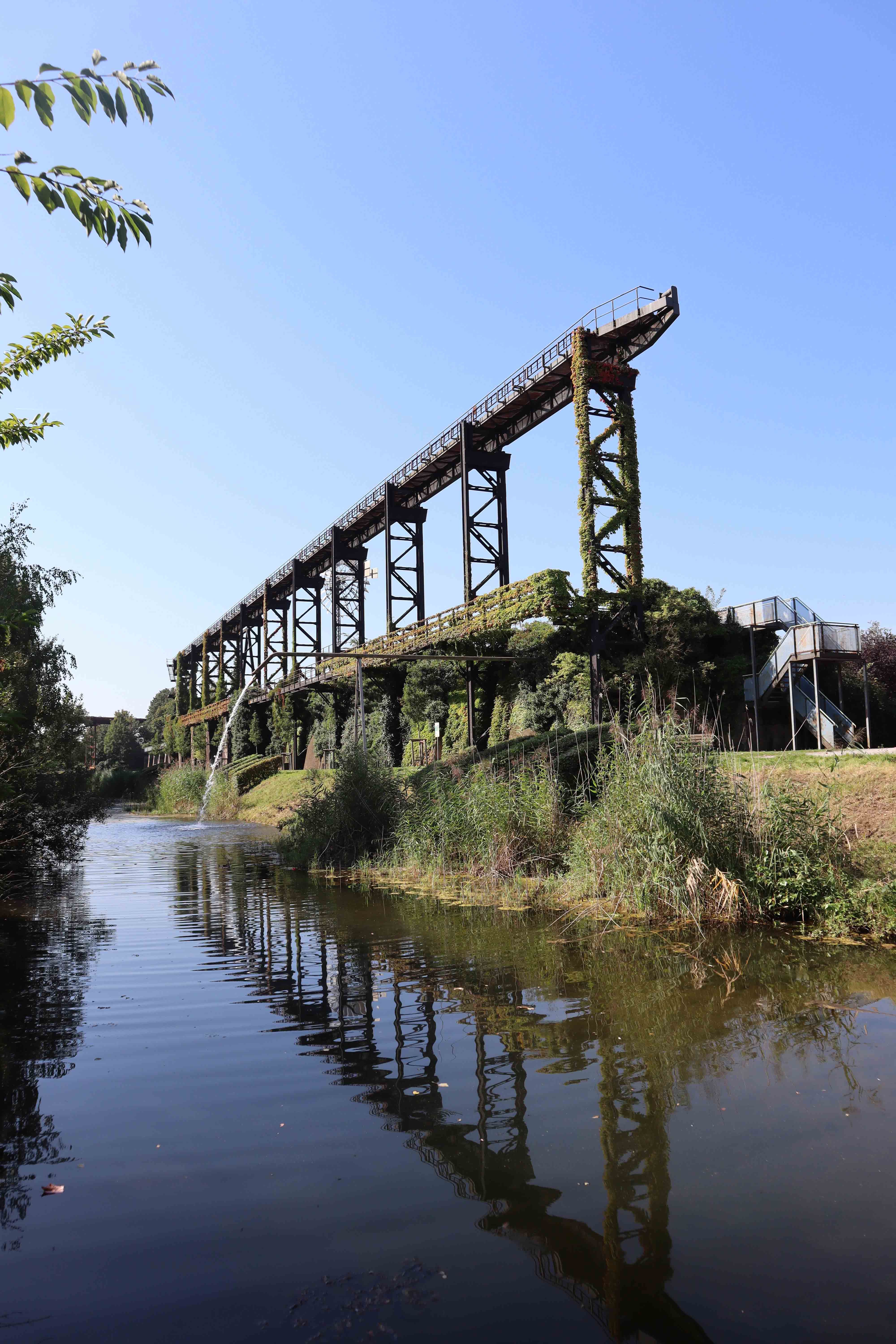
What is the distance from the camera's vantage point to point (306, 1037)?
5465 millimetres

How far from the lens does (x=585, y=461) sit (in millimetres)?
26078

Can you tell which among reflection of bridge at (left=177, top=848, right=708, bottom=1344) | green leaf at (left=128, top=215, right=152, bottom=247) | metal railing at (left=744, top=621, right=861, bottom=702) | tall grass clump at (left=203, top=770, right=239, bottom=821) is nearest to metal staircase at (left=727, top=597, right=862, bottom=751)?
metal railing at (left=744, top=621, right=861, bottom=702)

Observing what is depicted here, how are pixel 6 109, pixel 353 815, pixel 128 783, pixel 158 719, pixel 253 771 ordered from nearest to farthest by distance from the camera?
pixel 6 109
pixel 353 815
pixel 253 771
pixel 128 783
pixel 158 719

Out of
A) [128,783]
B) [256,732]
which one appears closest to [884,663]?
[256,732]

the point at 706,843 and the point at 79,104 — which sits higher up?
the point at 79,104

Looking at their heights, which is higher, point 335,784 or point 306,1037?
point 335,784

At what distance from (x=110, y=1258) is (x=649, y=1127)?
2359mm

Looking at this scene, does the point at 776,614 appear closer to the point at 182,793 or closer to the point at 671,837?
the point at 671,837

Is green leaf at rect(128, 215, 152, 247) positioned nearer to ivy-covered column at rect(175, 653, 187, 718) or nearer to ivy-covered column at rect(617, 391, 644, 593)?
ivy-covered column at rect(617, 391, 644, 593)

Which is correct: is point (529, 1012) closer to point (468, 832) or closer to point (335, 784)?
point (468, 832)

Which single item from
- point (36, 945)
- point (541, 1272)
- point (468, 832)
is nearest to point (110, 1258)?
point (541, 1272)

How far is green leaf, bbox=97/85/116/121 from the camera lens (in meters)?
2.54

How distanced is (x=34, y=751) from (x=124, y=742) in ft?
246

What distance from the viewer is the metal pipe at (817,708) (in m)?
23.4
